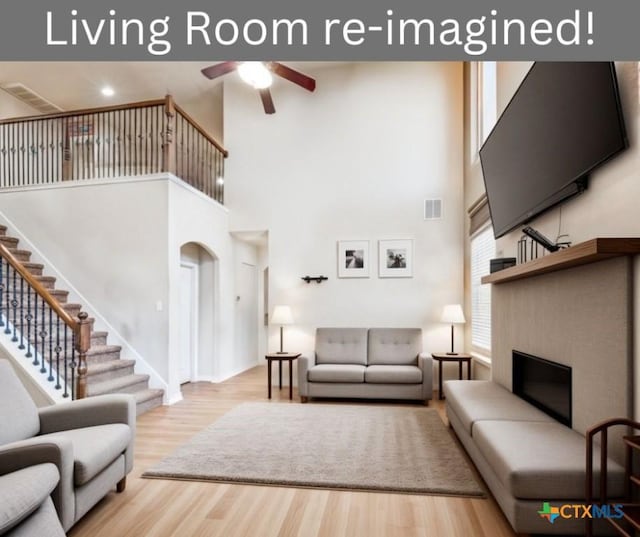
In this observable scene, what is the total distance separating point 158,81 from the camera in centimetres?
689

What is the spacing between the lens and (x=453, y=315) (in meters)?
5.08

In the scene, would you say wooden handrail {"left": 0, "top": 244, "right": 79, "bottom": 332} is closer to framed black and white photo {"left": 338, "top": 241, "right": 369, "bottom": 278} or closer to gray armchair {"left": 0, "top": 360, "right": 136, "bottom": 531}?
gray armchair {"left": 0, "top": 360, "right": 136, "bottom": 531}

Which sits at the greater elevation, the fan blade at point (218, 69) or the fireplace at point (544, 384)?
the fan blade at point (218, 69)

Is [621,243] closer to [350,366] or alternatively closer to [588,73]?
[588,73]

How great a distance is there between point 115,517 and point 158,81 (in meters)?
6.73

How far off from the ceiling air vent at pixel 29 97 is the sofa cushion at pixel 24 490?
7.50 m

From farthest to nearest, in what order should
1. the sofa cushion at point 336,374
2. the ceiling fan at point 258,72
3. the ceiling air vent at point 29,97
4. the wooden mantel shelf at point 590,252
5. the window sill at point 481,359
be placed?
the ceiling air vent at point 29,97 < the sofa cushion at point 336,374 < the ceiling fan at point 258,72 < the window sill at point 481,359 < the wooden mantel shelf at point 590,252

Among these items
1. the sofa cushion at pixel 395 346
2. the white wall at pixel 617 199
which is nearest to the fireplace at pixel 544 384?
the white wall at pixel 617 199

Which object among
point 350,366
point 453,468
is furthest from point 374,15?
point 350,366


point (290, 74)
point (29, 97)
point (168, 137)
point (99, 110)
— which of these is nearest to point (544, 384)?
point (290, 74)

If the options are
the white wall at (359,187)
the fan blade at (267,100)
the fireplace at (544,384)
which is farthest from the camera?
the white wall at (359,187)

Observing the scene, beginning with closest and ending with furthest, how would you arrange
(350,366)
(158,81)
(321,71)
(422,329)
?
(350,366), (422,329), (321,71), (158,81)

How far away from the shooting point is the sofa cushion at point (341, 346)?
208 inches

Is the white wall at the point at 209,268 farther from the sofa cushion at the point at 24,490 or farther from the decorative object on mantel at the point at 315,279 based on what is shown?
the sofa cushion at the point at 24,490
